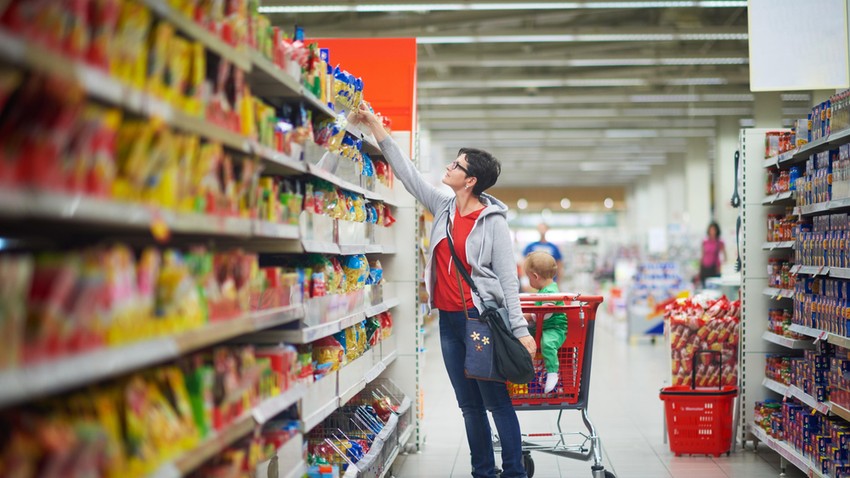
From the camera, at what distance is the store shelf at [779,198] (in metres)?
4.96

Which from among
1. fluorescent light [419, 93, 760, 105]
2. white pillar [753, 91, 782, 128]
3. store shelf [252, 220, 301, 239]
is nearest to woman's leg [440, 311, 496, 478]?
store shelf [252, 220, 301, 239]

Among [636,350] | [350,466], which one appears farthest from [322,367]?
[636,350]

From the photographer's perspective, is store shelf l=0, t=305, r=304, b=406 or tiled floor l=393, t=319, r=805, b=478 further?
tiled floor l=393, t=319, r=805, b=478

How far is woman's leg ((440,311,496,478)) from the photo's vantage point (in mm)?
4270

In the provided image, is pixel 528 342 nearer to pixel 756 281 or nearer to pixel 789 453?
pixel 789 453

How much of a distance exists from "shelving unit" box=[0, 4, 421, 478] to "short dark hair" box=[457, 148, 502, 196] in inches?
21.8

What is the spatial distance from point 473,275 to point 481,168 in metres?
0.54

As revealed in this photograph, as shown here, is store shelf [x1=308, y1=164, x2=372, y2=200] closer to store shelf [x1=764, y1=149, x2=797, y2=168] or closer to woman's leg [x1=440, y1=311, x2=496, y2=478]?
woman's leg [x1=440, y1=311, x2=496, y2=478]

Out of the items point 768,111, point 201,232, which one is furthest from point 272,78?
point 768,111

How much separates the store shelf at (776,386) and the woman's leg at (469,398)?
1.86m

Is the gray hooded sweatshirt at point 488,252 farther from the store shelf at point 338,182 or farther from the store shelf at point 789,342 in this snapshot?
the store shelf at point 789,342

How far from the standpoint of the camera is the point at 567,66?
1594cm

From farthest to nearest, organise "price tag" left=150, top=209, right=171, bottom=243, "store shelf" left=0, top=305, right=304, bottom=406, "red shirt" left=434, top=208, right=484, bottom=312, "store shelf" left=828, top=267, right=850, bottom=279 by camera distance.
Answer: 1. "red shirt" left=434, top=208, right=484, bottom=312
2. "store shelf" left=828, top=267, right=850, bottom=279
3. "price tag" left=150, top=209, right=171, bottom=243
4. "store shelf" left=0, top=305, right=304, bottom=406

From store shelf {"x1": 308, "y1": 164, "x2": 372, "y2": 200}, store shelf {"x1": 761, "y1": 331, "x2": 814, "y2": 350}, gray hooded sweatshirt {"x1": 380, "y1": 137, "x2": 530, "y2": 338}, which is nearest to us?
store shelf {"x1": 308, "y1": 164, "x2": 372, "y2": 200}
